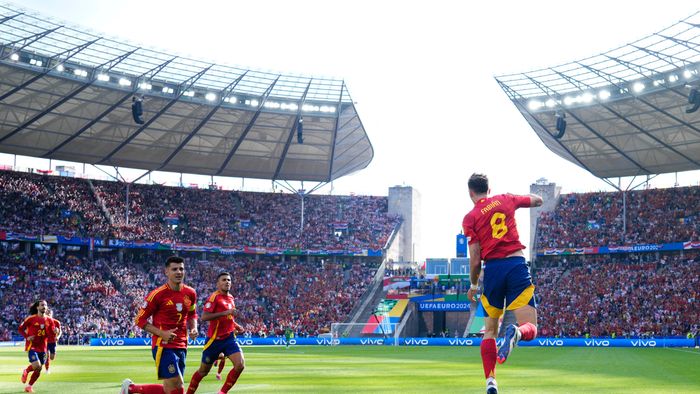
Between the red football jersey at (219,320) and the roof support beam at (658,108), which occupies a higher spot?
the roof support beam at (658,108)

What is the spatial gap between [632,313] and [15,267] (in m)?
45.8

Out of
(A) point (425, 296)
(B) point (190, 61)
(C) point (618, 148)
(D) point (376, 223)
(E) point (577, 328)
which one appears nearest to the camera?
(B) point (190, 61)

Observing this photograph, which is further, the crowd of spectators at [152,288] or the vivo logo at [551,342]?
the crowd of spectators at [152,288]

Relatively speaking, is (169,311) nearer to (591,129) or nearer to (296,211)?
(591,129)

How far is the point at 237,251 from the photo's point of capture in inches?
2916

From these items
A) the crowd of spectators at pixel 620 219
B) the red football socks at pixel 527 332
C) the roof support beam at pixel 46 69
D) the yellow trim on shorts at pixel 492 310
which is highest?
the roof support beam at pixel 46 69

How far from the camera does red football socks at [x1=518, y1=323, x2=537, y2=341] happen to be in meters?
10.4

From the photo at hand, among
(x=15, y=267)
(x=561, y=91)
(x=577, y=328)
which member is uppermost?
(x=561, y=91)

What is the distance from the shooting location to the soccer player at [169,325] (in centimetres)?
1216

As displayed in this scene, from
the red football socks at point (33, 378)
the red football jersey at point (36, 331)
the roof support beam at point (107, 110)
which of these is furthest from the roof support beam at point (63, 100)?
the red football socks at point (33, 378)

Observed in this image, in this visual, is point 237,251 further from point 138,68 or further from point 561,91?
point 561,91

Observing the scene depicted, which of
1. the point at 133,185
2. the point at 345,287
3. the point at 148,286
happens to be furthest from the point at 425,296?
the point at 133,185

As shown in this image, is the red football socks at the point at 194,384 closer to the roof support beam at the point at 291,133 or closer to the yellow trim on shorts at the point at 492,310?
the yellow trim on shorts at the point at 492,310

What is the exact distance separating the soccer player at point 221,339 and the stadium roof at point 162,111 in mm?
35504
